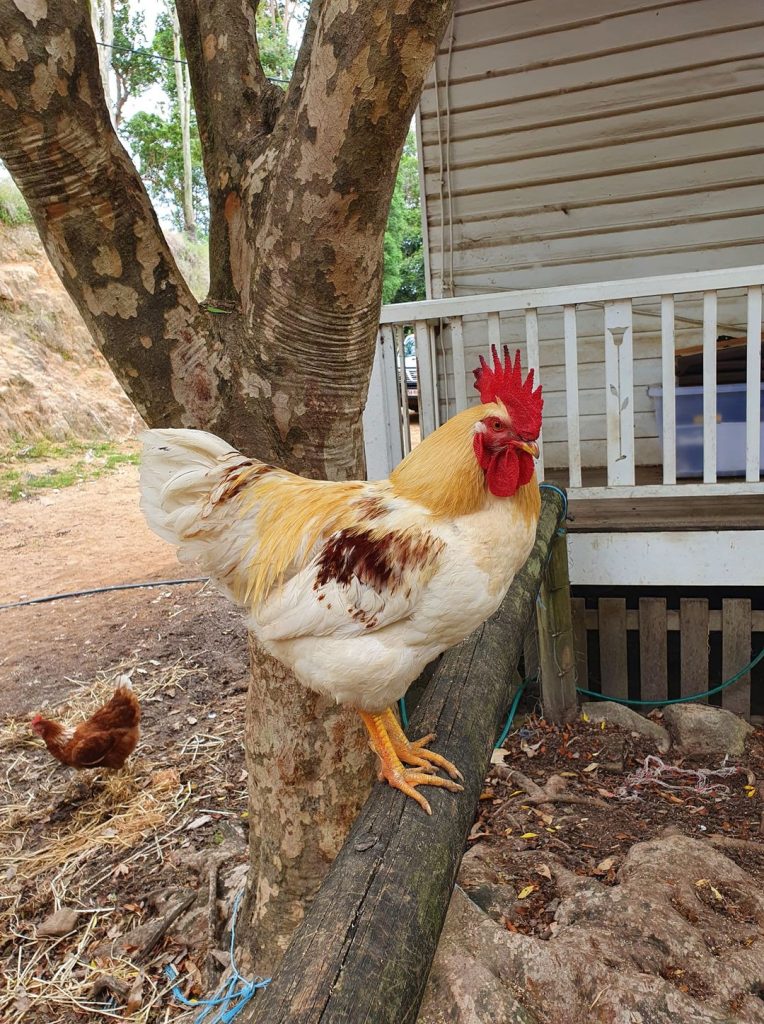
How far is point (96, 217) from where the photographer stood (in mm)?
1834

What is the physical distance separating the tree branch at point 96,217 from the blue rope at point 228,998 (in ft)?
6.37

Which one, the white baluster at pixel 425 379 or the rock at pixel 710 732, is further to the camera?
the white baluster at pixel 425 379

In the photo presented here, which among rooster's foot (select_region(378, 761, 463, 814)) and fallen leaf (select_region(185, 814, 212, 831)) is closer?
rooster's foot (select_region(378, 761, 463, 814))

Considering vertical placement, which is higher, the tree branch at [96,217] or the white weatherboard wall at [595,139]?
the white weatherboard wall at [595,139]

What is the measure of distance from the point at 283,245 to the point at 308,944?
161cm

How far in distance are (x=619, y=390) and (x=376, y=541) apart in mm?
2686

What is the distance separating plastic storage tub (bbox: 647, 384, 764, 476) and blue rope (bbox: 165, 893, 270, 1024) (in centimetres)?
415

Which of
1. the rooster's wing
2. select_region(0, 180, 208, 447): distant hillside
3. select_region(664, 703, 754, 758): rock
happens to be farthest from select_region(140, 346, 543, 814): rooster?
select_region(0, 180, 208, 447): distant hillside

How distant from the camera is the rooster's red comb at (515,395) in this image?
189cm

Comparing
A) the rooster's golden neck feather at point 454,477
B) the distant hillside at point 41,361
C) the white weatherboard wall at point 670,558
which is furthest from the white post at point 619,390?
the distant hillside at point 41,361

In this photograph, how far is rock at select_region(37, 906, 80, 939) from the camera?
285cm

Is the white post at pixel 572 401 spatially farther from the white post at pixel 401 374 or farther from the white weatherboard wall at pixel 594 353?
the white weatherboard wall at pixel 594 353

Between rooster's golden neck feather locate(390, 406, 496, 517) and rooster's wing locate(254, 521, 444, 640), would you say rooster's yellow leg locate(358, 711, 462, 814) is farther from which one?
rooster's golden neck feather locate(390, 406, 496, 517)

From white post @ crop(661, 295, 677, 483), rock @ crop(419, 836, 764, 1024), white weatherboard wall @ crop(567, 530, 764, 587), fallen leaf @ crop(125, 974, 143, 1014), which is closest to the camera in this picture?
rock @ crop(419, 836, 764, 1024)
